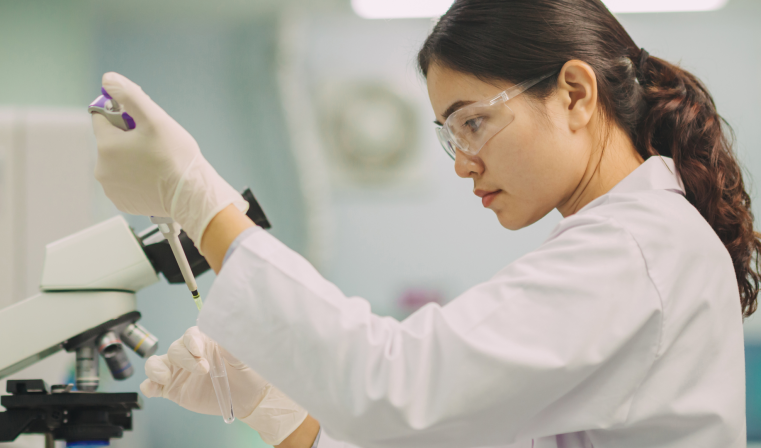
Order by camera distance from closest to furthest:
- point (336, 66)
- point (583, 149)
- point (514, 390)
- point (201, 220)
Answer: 1. point (514, 390)
2. point (201, 220)
3. point (583, 149)
4. point (336, 66)

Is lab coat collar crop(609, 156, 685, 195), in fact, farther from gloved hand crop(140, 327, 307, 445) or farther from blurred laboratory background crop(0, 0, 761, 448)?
blurred laboratory background crop(0, 0, 761, 448)

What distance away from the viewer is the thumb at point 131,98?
0.66 meters

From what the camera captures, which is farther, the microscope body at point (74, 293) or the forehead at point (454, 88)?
the microscope body at point (74, 293)

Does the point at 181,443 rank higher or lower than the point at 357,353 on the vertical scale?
lower

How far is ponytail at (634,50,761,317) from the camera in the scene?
785 mm

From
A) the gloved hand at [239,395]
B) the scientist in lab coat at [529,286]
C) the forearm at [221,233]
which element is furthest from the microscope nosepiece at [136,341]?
the forearm at [221,233]

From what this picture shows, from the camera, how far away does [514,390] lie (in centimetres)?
55

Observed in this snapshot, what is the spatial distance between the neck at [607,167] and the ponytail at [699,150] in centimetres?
4

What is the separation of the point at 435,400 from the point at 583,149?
453mm

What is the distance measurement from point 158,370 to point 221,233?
1.57 feet

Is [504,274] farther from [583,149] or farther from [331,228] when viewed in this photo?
[331,228]

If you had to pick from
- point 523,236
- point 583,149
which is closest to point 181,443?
point 523,236

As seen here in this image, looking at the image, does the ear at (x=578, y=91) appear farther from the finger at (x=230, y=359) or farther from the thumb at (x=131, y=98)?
the finger at (x=230, y=359)

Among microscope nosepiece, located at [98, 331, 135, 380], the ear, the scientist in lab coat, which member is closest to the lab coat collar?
the scientist in lab coat
